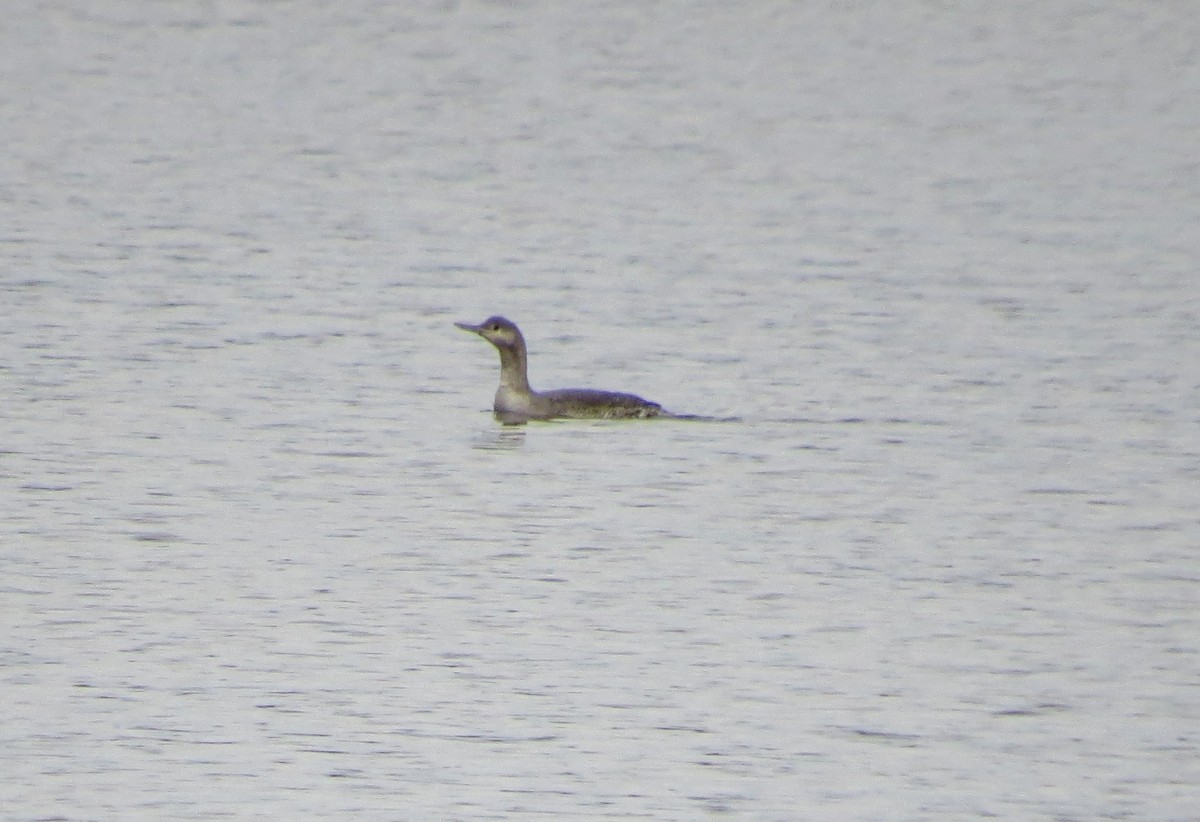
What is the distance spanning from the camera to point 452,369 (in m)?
15.9

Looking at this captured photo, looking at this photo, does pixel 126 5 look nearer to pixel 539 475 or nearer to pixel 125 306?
pixel 125 306

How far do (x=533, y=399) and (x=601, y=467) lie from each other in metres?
1.36

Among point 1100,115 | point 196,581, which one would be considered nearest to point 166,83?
point 1100,115

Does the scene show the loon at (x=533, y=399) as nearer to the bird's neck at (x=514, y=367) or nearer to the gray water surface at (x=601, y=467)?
the bird's neck at (x=514, y=367)

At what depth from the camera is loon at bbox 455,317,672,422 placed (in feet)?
45.8

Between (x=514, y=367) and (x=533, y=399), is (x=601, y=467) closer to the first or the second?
(x=533, y=399)

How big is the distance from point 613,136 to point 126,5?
44.3 ft

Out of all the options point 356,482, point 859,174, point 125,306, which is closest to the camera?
point 356,482

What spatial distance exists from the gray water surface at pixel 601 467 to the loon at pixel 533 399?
14cm

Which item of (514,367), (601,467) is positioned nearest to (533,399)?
(514,367)

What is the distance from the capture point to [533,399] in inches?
564

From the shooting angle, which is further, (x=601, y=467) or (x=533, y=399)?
(x=533, y=399)

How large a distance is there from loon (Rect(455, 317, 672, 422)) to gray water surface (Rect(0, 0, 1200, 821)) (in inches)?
5.4

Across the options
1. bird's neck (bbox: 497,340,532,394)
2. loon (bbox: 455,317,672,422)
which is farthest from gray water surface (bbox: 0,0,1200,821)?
bird's neck (bbox: 497,340,532,394)
